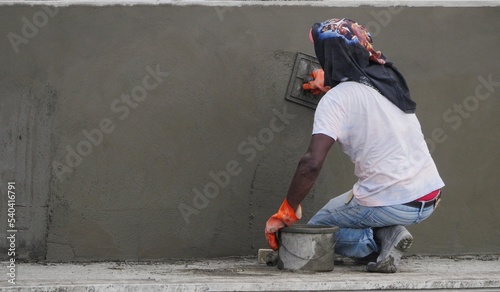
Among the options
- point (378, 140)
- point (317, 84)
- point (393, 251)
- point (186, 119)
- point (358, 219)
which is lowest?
point (393, 251)

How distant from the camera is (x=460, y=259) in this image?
17.5 feet

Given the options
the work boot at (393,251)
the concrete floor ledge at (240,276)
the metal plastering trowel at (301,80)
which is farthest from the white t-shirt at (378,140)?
the metal plastering trowel at (301,80)

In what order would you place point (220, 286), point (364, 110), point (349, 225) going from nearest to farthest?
point (220, 286), point (364, 110), point (349, 225)

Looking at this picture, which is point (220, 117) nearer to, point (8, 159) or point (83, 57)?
point (83, 57)

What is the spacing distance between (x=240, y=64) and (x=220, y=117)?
0.34 metres

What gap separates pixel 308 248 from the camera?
15.1 feet

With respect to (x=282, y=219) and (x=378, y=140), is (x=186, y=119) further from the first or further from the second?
(x=378, y=140)

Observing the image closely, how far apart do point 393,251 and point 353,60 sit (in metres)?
1.03

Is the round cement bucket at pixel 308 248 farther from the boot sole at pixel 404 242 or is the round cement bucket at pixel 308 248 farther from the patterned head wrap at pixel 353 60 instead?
the patterned head wrap at pixel 353 60

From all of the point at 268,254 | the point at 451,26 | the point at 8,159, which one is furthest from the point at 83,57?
the point at 451,26

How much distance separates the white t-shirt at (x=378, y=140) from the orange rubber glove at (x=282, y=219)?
1.26 ft

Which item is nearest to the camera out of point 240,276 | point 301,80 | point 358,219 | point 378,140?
point 240,276

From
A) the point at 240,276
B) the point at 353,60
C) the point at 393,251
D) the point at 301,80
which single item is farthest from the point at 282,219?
the point at 301,80

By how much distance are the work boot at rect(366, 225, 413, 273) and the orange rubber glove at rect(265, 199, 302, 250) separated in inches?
18.9
